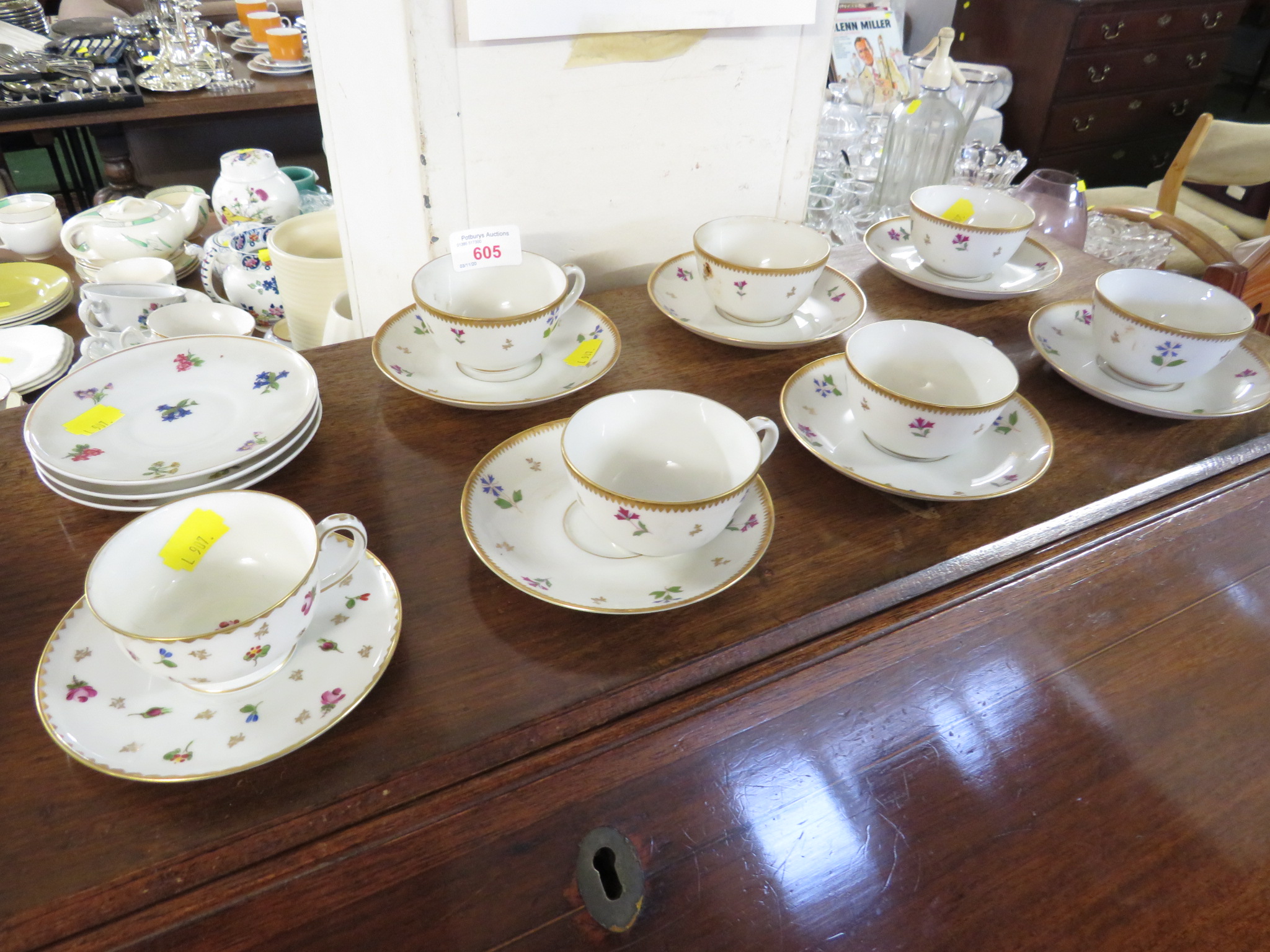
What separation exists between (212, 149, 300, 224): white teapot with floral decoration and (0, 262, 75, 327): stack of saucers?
0.26 m

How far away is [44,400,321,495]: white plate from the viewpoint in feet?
1.94

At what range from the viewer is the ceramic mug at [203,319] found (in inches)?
36.8

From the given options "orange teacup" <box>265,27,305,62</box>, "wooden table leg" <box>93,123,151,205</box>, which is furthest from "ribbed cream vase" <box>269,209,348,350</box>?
"orange teacup" <box>265,27,305,62</box>

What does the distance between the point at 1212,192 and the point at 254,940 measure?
2.87 m

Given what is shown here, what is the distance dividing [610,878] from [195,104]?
239cm

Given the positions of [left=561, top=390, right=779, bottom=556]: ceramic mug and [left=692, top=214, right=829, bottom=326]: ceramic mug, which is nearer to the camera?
[left=561, top=390, right=779, bottom=556]: ceramic mug

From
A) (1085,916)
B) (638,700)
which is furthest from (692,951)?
(1085,916)

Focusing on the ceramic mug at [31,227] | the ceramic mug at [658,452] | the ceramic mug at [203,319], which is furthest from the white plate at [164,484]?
the ceramic mug at [31,227]

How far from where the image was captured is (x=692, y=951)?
456mm

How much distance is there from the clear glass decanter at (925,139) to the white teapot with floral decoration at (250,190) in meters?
0.97

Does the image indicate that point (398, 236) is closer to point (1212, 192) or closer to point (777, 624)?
point (777, 624)

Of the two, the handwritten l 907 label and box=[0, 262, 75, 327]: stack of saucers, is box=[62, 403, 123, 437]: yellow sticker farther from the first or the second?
box=[0, 262, 75, 327]: stack of saucers

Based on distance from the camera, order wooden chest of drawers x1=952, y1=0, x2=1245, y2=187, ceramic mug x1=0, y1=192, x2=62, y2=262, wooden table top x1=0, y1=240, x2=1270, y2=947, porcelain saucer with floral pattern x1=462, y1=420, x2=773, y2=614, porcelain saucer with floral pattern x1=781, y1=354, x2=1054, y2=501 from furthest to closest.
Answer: wooden chest of drawers x1=952, y1=0, x2=1245, y2=187 < ceramic mug x1=0, y1=192, x2=62, y2=262 < porcelain saucer with floral pattern x1=781, y1=354, x2=1054, y2=501 < porcelain saucer with floral pattern x1=462, y1=420, x2=773, y2=614 < wooden table top x1=0, y1=240, x2=1270, y2=947

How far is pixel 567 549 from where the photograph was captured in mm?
574
